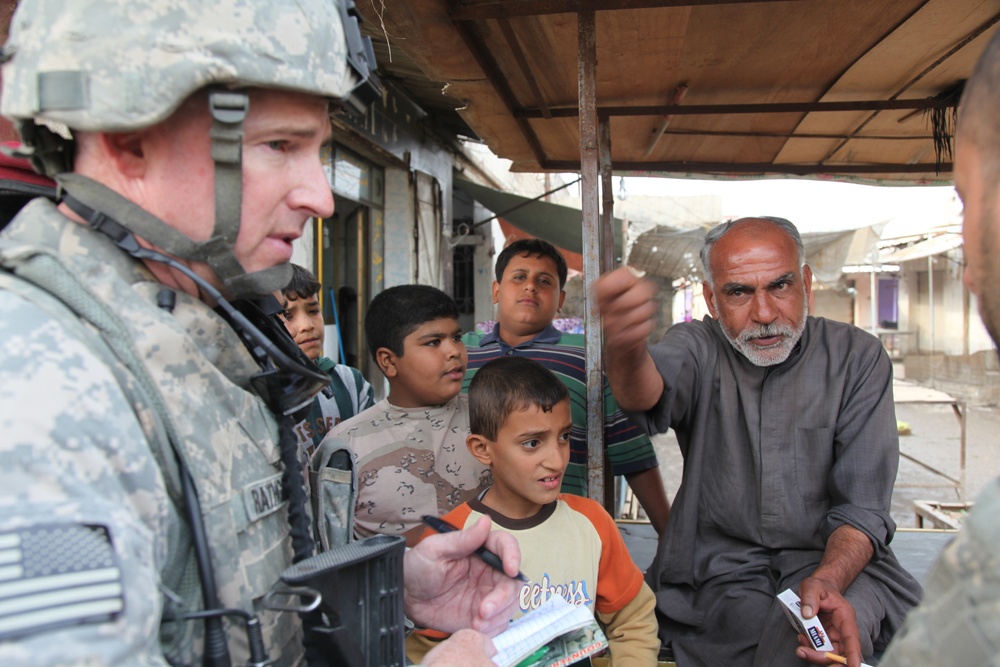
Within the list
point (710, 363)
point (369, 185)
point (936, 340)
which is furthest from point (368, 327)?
point (936, 340)

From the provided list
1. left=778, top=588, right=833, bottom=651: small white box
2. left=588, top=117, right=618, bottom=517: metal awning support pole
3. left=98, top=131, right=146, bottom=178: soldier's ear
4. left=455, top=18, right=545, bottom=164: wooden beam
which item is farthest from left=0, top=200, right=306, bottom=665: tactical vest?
left=588, top=117, right=618, bottom=517: metal awning support pole

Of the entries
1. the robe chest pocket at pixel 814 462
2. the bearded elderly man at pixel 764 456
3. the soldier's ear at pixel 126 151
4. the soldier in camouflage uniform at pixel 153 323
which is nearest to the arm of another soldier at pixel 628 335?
the bearded elderly man at pixel 764 456

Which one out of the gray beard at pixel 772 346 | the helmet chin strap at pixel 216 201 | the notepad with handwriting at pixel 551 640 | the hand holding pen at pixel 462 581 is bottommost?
the notepad with handwriting at pixel 551 640

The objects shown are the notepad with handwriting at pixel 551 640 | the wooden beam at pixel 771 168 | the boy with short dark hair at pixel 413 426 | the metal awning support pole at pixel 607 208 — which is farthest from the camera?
the wooden beam at pixel 771 168

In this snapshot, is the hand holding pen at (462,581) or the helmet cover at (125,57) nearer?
the helmet cover at (125,57)

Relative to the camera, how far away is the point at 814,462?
7.57 ft

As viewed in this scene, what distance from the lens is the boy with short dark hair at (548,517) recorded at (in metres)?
1.87

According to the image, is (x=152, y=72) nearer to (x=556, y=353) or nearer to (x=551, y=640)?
(x=551, y=640)

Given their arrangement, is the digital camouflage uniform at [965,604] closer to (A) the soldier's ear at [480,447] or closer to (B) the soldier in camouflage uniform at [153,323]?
(B) the soldier in camouflage uniform at [153,323]

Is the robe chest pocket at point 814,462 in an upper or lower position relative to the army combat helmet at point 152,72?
lower

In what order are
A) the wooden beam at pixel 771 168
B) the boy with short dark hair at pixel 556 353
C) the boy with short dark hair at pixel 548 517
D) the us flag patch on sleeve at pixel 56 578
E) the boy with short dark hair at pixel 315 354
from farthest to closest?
the wooden beam at pixel 771 168
the boy with short dark hair at pixel 556 353
the boy with short dark hair at pixel 315 354
the boy with short dark hair at pixel 548 517
the us flag patch on sleeve at pixel 56 578

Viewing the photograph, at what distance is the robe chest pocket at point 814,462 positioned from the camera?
2.30 metres

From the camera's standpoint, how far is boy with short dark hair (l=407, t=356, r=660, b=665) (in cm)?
187

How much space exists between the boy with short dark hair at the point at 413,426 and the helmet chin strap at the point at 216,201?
1.18m
